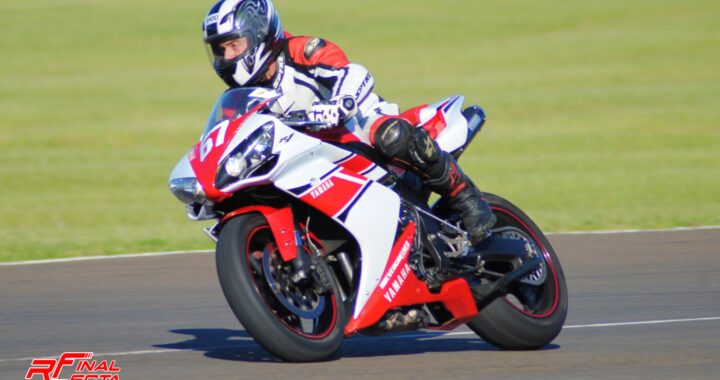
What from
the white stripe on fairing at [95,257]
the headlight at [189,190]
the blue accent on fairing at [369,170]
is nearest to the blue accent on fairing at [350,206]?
the blue accent on fairing at [369,170]

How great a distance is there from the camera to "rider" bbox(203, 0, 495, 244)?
19.7 ft

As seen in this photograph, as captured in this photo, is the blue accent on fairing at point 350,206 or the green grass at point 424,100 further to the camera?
the green grass at point 424,100

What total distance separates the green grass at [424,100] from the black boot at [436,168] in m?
5.65

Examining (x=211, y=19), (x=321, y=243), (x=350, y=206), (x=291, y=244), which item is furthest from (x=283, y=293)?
(x=211, y=19)

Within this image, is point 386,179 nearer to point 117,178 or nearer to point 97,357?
point 97,357

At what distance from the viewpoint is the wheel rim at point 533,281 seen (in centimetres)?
673

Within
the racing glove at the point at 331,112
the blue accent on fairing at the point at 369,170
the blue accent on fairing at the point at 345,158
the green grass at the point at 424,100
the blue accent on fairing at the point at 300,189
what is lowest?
the green grass at the point at 424,100

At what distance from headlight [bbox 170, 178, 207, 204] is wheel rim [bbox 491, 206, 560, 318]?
6.45 ft

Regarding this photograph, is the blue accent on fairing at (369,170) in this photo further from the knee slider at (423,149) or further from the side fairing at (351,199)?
the knee slider at (423,149)

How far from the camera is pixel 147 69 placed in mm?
33156

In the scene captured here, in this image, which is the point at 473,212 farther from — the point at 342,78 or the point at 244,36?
the point at 244,36

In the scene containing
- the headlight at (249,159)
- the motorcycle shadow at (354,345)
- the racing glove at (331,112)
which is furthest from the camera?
the motorcycle shadow at (354,345)

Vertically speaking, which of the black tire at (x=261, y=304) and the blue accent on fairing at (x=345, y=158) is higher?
the blue accent on fairing at (x=345, y=158)

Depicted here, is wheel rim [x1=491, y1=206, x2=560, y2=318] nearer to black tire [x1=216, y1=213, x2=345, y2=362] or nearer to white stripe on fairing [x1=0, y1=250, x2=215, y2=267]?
black tire [x1=216, y1=213, x2=345, y2=362]
